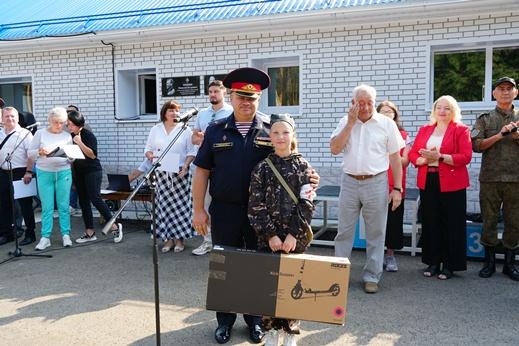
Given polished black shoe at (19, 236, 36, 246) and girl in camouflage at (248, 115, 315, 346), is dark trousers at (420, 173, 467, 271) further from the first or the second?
polished black shoe at (19, 236, 36, 246)

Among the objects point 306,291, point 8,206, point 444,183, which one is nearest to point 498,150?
point 444,183

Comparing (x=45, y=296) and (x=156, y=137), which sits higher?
(x=156, y=137)

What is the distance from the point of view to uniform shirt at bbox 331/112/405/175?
450cm

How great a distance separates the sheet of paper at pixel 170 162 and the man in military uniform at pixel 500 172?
10.9 feet

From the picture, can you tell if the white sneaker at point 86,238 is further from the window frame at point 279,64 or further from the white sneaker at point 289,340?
the white sneaker at point 289,340

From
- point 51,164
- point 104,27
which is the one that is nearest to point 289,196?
point 51,164

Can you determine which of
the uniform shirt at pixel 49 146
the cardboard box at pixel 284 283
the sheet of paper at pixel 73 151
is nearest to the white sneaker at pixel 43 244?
the uniform shirt at pixel 49 146

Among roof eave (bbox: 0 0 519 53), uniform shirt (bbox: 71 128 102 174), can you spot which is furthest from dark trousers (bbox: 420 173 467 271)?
uniform shirt (bbox: 71 128 102 174)

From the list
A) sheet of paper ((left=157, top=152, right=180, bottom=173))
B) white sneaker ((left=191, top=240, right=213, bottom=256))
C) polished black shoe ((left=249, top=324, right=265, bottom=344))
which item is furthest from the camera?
white sneaker ((left=191, top=240, right=213, bottom=256))

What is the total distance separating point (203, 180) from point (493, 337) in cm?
242

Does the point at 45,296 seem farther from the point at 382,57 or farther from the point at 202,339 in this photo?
the point at 382,57

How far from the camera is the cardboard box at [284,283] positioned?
10.1ft

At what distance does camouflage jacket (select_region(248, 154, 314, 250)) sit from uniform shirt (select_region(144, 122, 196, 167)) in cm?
307

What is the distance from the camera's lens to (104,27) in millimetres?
8586
